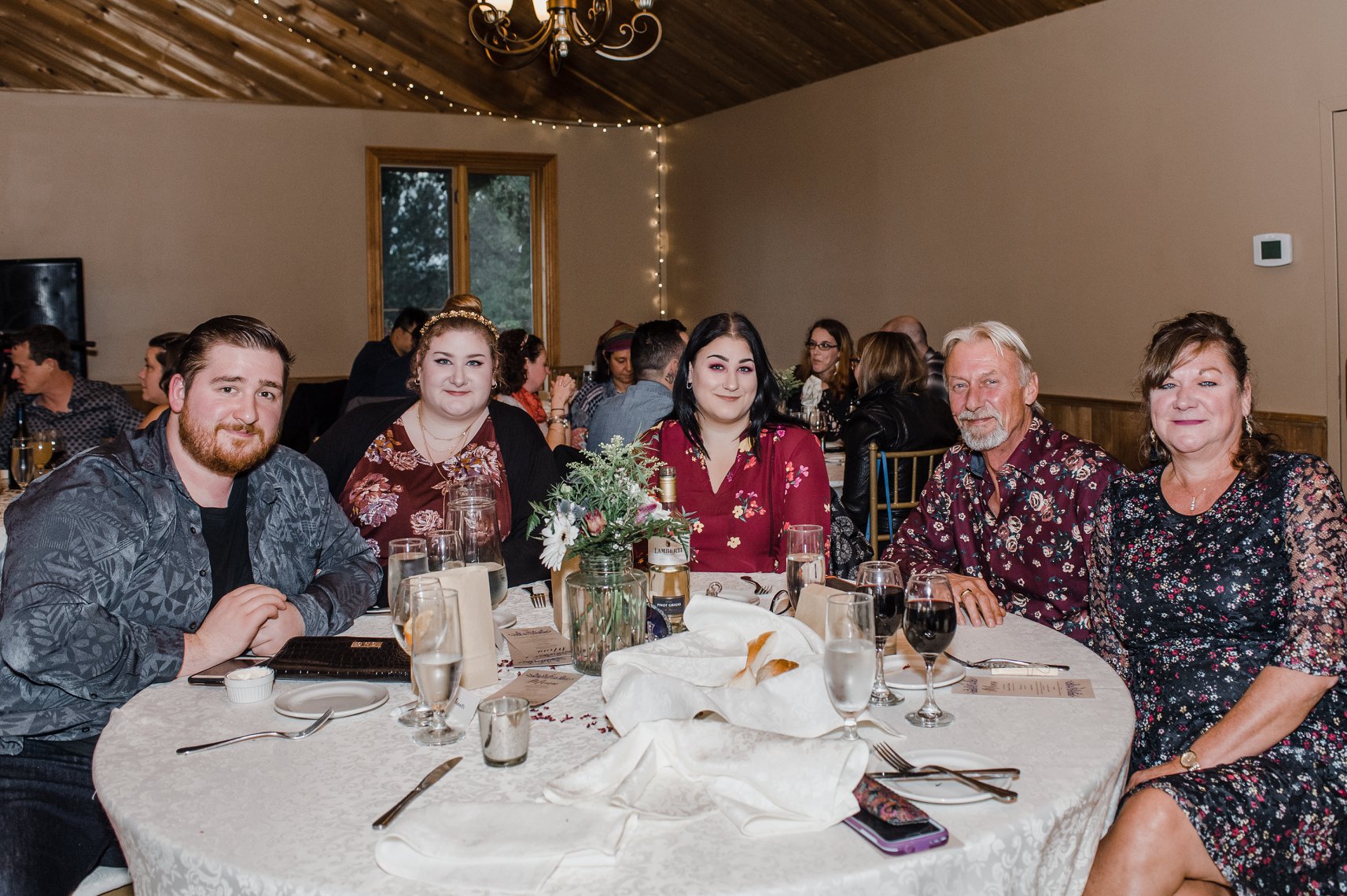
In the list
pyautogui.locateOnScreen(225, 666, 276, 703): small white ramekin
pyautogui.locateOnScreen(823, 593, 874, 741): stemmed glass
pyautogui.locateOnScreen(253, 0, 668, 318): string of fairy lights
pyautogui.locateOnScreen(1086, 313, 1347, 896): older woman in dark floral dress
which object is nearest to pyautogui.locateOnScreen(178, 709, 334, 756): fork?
pyautogui.locateOnScreen(225, 666, 276, 703): small white ramekin

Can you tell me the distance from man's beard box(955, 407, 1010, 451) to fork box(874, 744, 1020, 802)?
1324 millimetres

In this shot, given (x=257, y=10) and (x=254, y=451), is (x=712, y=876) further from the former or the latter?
(x=257, y=10)

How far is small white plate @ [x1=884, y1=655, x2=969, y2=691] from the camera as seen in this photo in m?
1.67

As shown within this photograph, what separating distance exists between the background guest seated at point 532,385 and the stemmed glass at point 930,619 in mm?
3698

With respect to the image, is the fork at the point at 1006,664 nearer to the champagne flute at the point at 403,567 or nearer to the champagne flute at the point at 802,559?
the champagne flute at the point at 802,559

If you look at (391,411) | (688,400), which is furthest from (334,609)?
(688,400)

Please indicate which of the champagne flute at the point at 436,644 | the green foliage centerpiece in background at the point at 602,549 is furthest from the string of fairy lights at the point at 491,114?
the champagne flute at the point at 436,644

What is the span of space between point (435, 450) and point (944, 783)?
80.1 inches

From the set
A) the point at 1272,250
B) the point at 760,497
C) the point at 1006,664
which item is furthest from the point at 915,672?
the point at 1272,250

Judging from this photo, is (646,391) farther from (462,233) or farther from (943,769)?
(462,233)

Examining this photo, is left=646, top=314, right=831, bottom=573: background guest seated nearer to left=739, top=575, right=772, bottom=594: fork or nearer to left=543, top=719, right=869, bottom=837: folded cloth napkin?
left=739, top=575, right=772, bottom=594: fork

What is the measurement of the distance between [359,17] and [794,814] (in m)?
8.04

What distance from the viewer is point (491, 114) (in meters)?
9.49

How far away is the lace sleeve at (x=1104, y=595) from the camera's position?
7.18 feet
